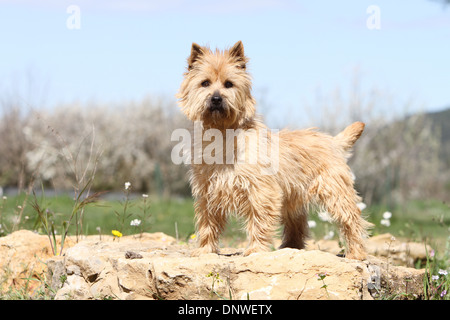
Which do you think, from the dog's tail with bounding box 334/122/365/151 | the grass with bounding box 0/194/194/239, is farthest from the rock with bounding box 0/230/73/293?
the dog's tail with bounding box 334/122/365/151

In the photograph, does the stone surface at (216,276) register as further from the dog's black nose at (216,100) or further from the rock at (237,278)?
the dog's black nose at (216,100)

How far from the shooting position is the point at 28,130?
79.6ft

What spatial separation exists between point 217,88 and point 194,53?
0.53m

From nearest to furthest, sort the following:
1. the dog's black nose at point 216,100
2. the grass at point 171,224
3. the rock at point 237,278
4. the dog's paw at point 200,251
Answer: the rock at point 237,278, the dog's black nose at point 216,100, the dog's paw at point 200,251, the grass at point 171,224

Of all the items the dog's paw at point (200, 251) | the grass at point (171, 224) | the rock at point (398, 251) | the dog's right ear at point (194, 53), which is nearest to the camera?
the dog's right ear at point (194, 53)

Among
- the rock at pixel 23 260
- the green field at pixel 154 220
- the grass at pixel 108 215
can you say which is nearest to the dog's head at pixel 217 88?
the green field at pixel 154 220

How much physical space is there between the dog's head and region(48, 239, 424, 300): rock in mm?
1415

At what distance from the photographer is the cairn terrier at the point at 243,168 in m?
5.32

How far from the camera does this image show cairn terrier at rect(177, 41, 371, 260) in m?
5.32

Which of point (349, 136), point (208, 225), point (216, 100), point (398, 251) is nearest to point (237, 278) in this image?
point (208, 225)

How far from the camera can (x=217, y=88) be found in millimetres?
5234

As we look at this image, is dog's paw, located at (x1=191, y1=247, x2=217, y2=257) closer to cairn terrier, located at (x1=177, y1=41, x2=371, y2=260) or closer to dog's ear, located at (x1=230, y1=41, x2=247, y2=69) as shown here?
cairn terrier, located at (x1=177, y1=41, x2=371, y2=260)

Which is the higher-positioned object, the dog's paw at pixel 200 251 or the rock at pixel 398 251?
the dog's paw at pixel 200 251
